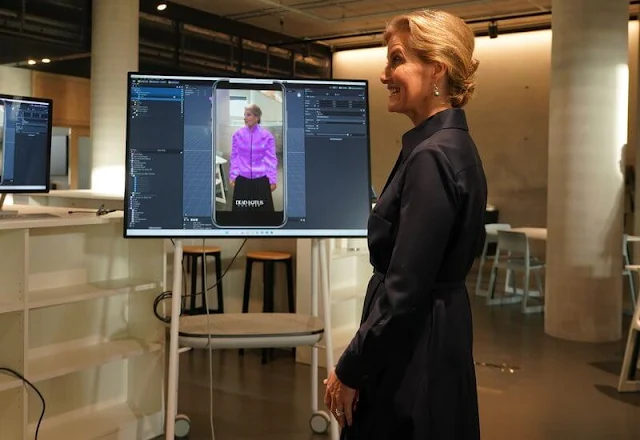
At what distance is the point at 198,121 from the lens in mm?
2893

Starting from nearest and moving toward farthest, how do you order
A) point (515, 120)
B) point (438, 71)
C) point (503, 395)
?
point (438, 71)
point (503, 395)
point (515, 120)

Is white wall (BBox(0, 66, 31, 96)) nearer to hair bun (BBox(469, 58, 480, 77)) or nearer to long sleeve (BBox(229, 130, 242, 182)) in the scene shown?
long sleeve (BBox(229, 130, 242, 182))

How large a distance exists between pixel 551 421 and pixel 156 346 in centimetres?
224

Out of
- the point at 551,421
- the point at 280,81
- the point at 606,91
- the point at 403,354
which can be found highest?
the point at 606,91

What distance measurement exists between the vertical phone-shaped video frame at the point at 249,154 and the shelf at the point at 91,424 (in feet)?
4.13

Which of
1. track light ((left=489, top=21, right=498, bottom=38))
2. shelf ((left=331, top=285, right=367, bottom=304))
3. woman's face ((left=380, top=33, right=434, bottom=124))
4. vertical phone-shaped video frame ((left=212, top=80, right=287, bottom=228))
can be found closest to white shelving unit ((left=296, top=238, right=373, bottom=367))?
shelf ((left=331, top=285, right=367, bottom=304))

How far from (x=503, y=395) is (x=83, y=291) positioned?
8.84ft

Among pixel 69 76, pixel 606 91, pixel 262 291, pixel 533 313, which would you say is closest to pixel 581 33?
pixel 606 91

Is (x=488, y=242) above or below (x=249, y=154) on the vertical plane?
below

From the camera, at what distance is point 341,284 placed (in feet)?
17.9

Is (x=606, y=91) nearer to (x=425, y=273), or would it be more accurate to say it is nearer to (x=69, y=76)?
(x=425, y=273)

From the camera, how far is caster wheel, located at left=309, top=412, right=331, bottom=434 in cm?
370

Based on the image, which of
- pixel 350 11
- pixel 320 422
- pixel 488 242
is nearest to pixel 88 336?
pixel 320 422

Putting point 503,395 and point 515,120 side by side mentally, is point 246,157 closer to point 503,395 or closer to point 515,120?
point 503,395
